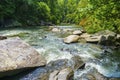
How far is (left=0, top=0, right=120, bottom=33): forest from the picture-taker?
1127 cm

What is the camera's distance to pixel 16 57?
10172 millimetres

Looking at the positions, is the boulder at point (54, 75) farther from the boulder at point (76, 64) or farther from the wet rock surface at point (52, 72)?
the boulder at point (76, 64)

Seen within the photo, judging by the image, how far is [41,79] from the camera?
Answer: 9055 millimetres

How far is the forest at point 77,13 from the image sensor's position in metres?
11.3

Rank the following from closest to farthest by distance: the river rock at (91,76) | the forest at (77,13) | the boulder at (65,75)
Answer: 1. the boulder at (65,75)
2. the river rock at (91,76)
3. the forest at (77,13)

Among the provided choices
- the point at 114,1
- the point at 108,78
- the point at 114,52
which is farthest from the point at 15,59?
the point at 114,52

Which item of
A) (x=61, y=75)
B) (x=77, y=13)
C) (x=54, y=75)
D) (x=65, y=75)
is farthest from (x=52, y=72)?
(x=77, y=13)

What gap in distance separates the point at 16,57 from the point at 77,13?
4616 millimetres

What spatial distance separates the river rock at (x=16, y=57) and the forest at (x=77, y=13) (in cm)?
361

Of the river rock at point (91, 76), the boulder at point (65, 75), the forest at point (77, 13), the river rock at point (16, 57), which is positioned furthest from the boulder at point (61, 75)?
the forest at point (77, 13)

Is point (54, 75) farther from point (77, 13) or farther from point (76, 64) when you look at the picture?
point (77, 13)

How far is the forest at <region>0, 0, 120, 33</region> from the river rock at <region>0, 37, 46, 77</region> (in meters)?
3.61

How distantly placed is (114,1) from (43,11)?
146ft

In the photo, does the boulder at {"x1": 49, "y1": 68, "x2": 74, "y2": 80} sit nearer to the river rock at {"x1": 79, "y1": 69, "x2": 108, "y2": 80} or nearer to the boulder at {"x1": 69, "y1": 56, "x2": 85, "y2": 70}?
the river rock at {"x1": 79, "y1": 69, "x2": 108, "y2": 80}
